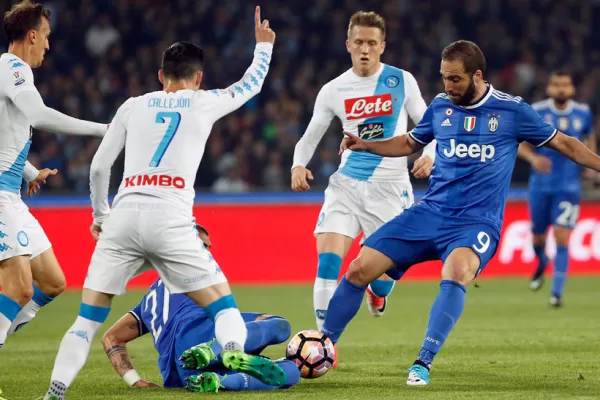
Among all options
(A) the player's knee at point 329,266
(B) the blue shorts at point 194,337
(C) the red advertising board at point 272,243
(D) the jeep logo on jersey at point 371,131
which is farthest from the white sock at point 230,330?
(C) the red advertising board at point 272,243

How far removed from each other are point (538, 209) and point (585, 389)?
24.0ft

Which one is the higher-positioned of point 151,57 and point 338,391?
point 151,57

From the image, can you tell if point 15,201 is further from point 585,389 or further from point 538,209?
point 538,209

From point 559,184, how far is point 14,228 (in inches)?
325

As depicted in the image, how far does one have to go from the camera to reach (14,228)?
6.52m

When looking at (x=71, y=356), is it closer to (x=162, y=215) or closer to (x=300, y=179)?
(x=162, y=215)

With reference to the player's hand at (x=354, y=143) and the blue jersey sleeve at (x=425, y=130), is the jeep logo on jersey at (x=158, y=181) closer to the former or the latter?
the player's hand at (x=354, y=143)

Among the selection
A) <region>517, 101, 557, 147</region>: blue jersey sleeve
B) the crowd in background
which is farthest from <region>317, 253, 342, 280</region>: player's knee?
the crowd in background

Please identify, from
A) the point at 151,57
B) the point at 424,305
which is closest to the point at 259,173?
the point at 151,57

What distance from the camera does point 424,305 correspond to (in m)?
12.7

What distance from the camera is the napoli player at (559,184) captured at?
12641mm

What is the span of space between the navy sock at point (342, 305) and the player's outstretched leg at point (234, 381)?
0.72 m

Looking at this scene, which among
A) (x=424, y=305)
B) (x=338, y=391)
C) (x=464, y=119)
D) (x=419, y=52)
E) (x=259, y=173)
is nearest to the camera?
(x=338, y=391)

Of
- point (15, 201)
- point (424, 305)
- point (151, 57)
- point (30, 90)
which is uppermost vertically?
point (151, 57)
